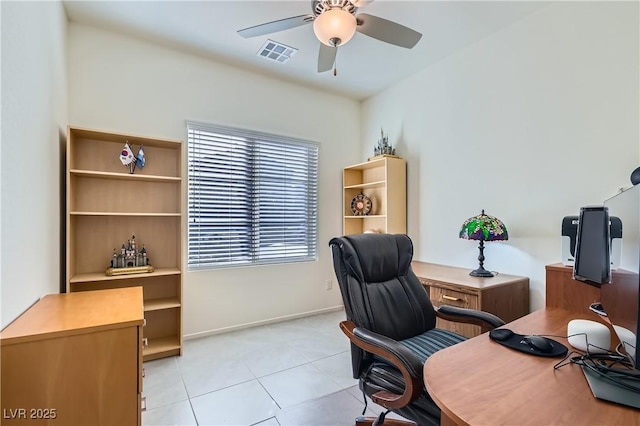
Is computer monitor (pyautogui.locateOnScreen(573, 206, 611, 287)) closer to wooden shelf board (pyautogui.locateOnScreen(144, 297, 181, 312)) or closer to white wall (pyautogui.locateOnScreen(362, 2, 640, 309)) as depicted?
white wall (pyautogui.locateOnScreen(362, 2, 640, 309))

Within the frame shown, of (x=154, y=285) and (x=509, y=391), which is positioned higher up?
(x=509, y=391)

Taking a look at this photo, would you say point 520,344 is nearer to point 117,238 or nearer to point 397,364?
point 397,364

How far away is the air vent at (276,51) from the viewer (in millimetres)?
2922

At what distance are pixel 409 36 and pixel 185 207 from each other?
2524 millimetres

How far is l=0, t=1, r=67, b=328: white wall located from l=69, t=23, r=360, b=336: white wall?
37cm

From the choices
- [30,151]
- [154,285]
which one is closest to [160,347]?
[154,285]

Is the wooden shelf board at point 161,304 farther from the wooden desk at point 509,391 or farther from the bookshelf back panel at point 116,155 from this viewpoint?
the wooden desk at point 509,391

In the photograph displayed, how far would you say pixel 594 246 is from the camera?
130cm

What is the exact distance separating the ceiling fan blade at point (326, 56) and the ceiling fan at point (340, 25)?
0.04 ft

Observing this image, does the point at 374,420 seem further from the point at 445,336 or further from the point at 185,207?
the point at 185,207

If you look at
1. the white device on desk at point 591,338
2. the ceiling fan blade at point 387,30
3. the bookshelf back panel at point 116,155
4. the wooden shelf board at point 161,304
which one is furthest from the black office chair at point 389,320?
the bookshelf back panel at point 116,155

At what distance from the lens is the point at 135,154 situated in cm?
278

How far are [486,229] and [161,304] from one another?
2.91 metres

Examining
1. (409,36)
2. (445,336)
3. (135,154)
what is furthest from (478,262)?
(135,154)
